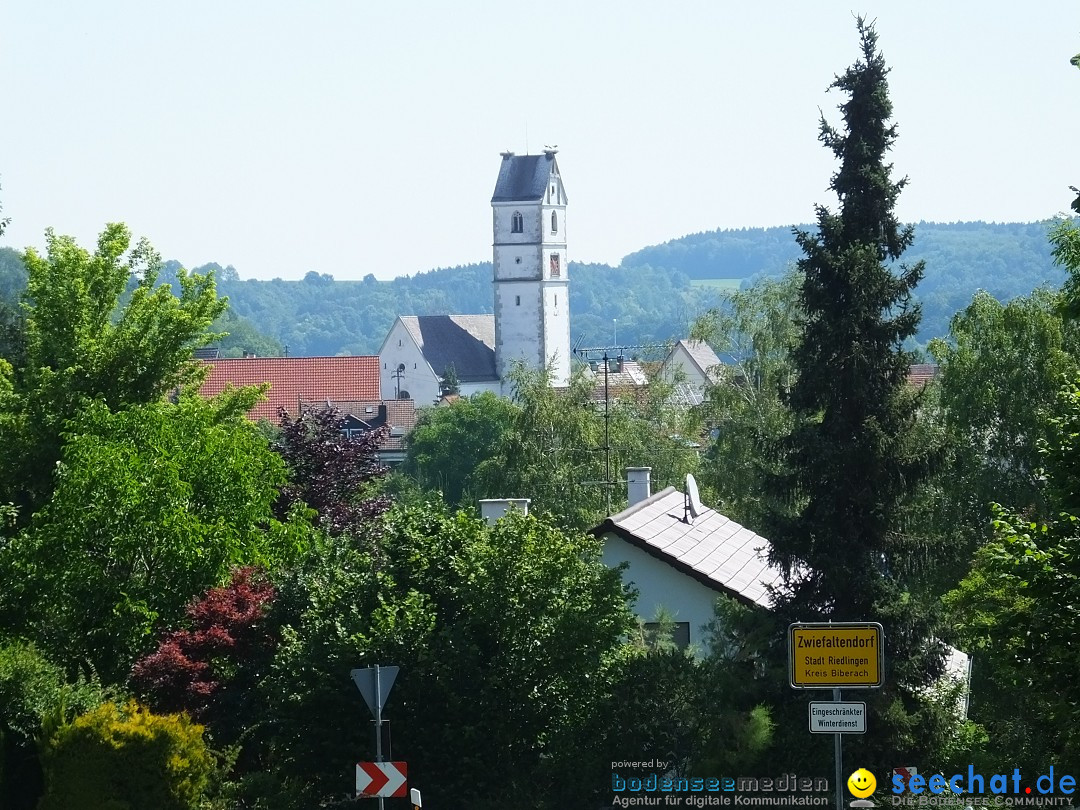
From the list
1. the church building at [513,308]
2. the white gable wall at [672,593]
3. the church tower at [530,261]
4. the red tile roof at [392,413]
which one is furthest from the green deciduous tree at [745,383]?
the church tower at [530,261]

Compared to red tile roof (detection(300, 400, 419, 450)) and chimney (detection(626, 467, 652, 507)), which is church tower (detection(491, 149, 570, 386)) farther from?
chimney (detection(626, 467, 652, 507))

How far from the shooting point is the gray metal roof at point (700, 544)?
2470 centimetres

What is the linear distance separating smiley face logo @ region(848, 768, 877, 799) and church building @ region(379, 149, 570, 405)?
118169mm

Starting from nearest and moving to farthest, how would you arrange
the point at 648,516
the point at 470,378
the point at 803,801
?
the point at 803,801 → the point at 648,516 → the point at 470,378

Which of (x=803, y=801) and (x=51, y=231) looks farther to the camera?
(x=51, y=231)

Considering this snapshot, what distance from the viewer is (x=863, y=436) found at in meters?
19.4

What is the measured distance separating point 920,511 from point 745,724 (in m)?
3.78

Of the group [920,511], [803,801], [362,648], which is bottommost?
[803,801]

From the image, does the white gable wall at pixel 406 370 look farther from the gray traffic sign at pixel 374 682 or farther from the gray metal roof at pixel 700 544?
the gray traffic sign at pixel 374 682

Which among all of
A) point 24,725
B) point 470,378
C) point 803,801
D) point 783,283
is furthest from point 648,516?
point 470,378

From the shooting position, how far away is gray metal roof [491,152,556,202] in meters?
141

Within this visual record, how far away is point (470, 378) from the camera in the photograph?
142000 mm

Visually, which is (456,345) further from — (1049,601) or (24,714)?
(1049,601)

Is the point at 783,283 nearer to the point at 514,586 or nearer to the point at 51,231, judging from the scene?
the point at 51,231
